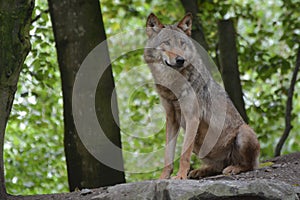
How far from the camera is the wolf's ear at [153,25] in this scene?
7102mm

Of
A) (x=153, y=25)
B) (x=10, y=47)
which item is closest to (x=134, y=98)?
(x=153, y=25)

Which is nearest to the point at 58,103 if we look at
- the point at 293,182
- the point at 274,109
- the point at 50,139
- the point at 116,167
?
the point at 50,139

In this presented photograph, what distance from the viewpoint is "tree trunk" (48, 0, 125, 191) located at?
7574 mm

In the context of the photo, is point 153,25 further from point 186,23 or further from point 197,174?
point 197,174

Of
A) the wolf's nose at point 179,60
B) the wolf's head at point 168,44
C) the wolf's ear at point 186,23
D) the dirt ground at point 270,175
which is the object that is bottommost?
the dirt ground at point 270,175

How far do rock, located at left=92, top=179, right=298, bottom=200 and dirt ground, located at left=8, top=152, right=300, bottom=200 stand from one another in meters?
0.46

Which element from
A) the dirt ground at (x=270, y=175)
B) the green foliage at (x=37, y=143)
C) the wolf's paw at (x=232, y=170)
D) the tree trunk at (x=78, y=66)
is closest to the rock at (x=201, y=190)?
the dirt ground at (x=270, y=175)

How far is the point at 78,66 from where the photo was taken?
7.84 meters

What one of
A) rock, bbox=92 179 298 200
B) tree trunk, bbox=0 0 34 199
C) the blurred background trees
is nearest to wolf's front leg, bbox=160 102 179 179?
rock, bbox=92 179 298 200

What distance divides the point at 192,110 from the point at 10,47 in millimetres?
2368

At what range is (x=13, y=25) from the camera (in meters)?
6.15

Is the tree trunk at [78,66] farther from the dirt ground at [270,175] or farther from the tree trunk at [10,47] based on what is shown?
the tree trunk at [10,47]

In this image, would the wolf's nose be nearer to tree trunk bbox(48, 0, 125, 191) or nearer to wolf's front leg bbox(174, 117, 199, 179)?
wolf's front leg bbox(174, 117, 199, 179)

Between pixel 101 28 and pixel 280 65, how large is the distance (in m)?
4.28
